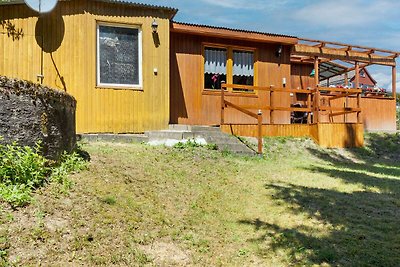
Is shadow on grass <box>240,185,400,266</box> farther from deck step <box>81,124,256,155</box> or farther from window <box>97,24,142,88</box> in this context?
window <box>97,24,142,88</box>

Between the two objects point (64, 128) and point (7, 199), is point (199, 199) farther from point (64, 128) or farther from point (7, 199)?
point (7, 199)

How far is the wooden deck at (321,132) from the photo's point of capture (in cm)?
1227

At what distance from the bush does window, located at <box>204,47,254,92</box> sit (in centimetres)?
840

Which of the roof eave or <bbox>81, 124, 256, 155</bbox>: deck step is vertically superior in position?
the roof eave

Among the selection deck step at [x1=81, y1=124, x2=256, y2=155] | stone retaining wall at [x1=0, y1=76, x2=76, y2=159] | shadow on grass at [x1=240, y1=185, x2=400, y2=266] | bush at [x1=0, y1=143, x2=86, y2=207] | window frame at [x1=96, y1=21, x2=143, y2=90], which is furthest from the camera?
window frame at [x1=96, y1=21, x2=143, y2=90]

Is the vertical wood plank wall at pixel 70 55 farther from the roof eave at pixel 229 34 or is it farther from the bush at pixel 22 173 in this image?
the bush at pixel 22 173

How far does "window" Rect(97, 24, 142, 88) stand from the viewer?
34.8ft

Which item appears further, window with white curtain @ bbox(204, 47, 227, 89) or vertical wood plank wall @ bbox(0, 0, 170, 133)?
window with white curtain @ bbox(204, 47, 227, 89)

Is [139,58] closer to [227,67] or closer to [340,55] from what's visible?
[227,67]

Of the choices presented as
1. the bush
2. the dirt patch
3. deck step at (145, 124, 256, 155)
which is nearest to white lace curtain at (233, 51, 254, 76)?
deck step at (145, 124, 256, 155)

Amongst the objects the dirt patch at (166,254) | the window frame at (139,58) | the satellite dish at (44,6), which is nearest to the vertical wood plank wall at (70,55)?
the window frame at (139,58)

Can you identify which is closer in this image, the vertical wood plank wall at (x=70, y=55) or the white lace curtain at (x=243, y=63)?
the vertical wood plank wall at (x=70, y=55)

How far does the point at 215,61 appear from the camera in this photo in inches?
521

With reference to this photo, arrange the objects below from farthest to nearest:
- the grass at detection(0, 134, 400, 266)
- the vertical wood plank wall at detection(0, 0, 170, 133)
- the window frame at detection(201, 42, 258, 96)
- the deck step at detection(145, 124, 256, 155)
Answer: the window frame at detection(201, 42, 258, 96) → the vertical wood plank wall at detection(0, 0, 170, 133) → the deck step at detection(145, 124, 256, 155) → the grass at detection(0, 134, 400, 266)
